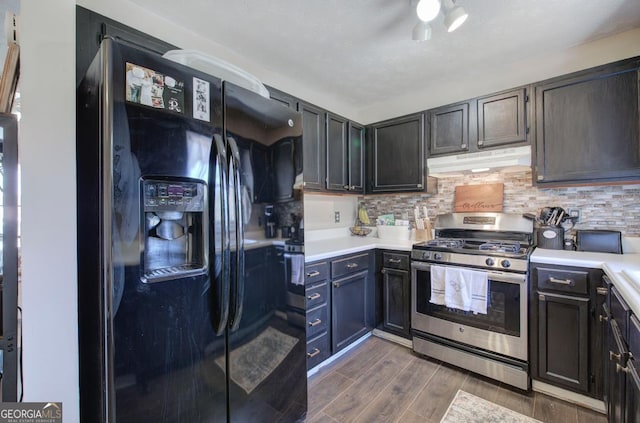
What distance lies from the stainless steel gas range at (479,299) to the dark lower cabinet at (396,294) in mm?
84

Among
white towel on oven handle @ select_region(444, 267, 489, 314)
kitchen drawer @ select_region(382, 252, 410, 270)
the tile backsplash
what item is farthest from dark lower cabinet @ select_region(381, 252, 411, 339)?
the tile backsplash

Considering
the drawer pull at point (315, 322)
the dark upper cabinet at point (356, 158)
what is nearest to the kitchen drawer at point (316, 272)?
the drawer pull at point (315, 322)

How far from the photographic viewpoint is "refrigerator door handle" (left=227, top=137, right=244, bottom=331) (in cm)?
120

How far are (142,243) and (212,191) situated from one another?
12.5 inches

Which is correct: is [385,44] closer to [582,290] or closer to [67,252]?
[582,290]

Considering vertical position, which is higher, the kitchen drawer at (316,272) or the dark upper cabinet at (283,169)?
the dark upper cabinet at (283,169)

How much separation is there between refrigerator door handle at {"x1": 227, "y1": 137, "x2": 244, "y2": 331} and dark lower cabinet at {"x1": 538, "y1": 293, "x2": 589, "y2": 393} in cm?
190

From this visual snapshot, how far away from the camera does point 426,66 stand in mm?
2381

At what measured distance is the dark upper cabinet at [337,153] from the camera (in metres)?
2.65

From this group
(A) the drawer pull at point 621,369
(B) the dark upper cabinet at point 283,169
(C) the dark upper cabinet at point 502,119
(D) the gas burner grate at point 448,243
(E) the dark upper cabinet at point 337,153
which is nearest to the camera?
(A) the drawer pull at point 621,369

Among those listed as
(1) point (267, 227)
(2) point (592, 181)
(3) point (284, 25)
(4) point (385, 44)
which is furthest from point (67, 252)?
(2) point (592, 181)

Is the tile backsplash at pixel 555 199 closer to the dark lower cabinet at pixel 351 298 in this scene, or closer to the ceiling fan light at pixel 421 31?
the dark lower cabinet at pixel 351 298

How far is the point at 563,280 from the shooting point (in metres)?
1.73

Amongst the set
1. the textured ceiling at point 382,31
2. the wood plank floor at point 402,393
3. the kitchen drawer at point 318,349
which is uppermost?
the textured ceiling at point 382,31
